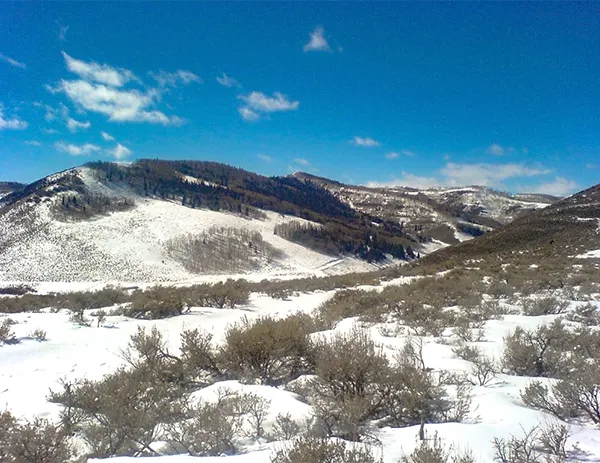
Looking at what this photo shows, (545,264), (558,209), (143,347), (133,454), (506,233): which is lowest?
(133,454)

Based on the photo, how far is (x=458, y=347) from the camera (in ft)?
25.2

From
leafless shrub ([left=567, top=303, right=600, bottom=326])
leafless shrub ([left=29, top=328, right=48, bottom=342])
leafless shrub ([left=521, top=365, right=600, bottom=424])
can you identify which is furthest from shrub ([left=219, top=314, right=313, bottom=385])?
leafless shrub ([left=567, top=303, right=600, bottom=326])

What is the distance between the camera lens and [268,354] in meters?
6.43

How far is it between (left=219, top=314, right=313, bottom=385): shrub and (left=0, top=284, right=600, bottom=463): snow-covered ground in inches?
25.8

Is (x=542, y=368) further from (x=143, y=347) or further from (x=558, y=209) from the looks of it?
(x=558, y=209)

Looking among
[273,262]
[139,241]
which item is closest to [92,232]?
[139,241]

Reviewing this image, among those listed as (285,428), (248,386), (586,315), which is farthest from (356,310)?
(285,428)

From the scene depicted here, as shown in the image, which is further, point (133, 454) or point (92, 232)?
point (92, 232)

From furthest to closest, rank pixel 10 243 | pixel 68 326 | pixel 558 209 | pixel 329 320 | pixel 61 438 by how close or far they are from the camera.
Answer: pixel 10 243
pixel 558 209
pixel 68 326
pixel 329 320
pixel 61 438

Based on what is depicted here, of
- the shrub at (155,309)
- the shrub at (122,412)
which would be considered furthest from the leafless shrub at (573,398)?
the shrub at (155,309)

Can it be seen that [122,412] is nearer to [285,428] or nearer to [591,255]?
[285,428]

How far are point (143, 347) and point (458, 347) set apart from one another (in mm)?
6248

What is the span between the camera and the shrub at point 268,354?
252 inches

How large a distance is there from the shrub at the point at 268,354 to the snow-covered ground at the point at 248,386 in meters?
0.65
